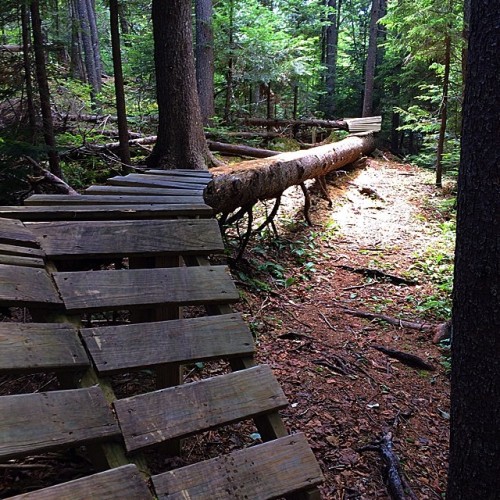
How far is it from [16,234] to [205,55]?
1091 cm

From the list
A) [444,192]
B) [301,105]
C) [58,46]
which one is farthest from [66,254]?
[301,105]

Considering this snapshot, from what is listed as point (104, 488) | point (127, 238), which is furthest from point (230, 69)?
point (104, 488)

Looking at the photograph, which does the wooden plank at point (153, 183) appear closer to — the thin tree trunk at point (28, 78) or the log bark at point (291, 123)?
the thin tree trunk at point (28, 78)

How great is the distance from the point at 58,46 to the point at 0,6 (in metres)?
0.86

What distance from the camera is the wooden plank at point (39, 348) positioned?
1931 mm

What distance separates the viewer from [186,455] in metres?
3.13

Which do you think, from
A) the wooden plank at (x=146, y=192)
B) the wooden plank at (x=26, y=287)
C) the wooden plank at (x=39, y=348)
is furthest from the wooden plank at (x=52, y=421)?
the wooden plank at (x=146, y=192)

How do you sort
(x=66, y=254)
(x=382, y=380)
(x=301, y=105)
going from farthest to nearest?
(x=301, y=105)
(x=382, y=380)
(x=66, y=254)

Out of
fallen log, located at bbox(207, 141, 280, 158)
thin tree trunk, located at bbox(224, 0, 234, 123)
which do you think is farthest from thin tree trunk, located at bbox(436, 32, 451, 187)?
thin tree trunk, located at bbox(224, 0, 234, 123)

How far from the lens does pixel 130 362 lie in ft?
7.13

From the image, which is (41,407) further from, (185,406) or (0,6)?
(0,6)

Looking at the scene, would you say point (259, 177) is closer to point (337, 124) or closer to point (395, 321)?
point (395, 321)

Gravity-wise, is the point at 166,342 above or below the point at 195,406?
above

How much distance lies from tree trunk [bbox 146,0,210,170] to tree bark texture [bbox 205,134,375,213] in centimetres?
74
